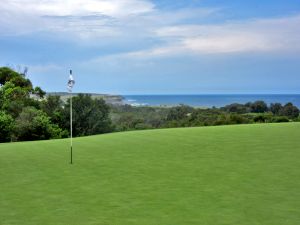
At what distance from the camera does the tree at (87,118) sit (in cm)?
2662

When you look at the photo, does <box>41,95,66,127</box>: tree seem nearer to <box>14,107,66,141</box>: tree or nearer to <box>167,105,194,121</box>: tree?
<box>14,107,66,141</box>: tree

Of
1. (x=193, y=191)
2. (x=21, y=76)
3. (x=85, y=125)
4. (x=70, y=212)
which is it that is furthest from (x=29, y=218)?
(x=21, y=76)

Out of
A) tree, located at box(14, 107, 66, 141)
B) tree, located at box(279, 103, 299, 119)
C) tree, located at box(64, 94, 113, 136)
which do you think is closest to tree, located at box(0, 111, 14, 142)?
tree, located at box(14, 107, 66, 141)

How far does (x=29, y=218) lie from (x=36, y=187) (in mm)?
1644

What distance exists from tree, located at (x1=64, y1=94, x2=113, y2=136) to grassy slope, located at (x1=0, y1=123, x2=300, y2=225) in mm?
15839

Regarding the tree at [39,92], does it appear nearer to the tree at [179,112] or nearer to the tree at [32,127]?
the tree at [32,127]

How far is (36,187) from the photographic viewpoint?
20.1 ft

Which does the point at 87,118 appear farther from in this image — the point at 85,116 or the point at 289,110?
the point at 289,110

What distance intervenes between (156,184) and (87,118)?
21.1m

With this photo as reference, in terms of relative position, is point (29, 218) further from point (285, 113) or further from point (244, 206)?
point (285, 113)

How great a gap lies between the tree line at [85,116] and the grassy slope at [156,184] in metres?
10.9

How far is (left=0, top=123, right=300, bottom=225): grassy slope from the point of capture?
14.8 feet

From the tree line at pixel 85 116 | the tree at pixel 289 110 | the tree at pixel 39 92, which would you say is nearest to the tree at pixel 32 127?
the tree line at pixel 85 116

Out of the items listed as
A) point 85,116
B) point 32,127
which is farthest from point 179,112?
point 32,127
